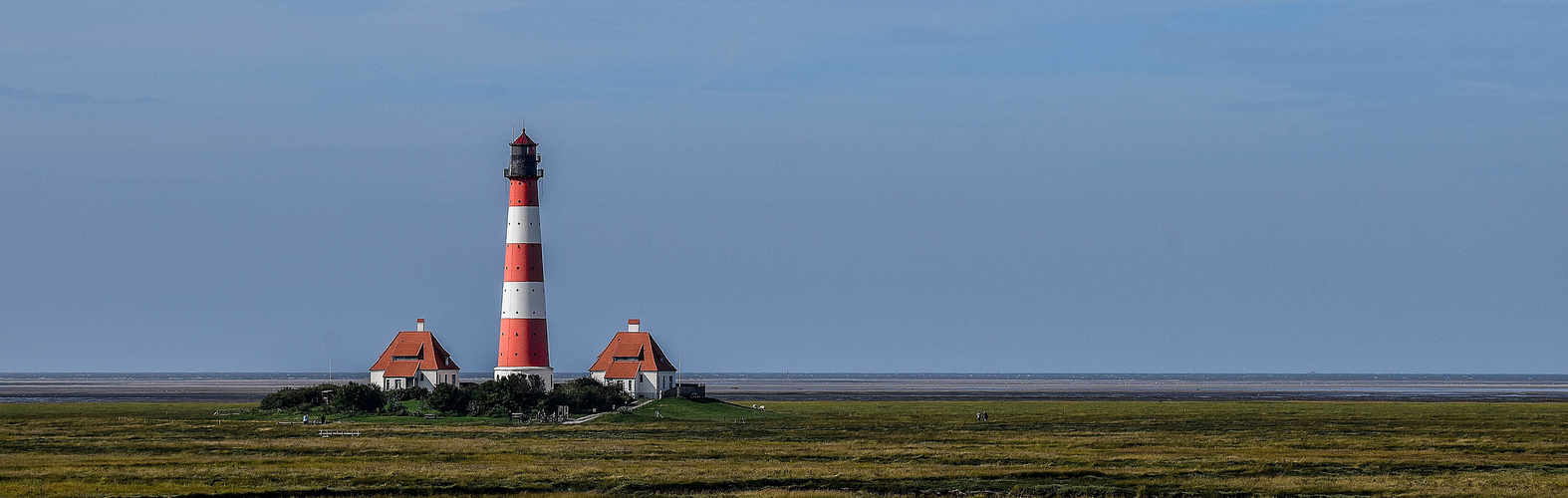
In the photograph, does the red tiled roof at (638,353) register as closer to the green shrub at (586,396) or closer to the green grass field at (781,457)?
the green shrub at (586,396)

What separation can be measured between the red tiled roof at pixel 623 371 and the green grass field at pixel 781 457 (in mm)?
7551

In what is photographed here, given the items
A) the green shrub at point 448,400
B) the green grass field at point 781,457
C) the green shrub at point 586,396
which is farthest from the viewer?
the green shrub at point 586,396

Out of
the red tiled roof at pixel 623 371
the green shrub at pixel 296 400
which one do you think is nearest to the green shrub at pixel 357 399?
the green shrub at pixel 296 400

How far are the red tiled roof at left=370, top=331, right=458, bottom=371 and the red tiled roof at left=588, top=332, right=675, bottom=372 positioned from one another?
27.5ft

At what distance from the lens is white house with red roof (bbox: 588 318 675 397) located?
89.2 meters

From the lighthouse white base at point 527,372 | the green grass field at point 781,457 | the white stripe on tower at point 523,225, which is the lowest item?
the green grass field at point 781,457

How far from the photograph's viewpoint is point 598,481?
138ft

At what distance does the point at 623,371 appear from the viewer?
8956 centimetres

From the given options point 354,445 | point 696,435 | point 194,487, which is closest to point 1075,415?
point 696,435

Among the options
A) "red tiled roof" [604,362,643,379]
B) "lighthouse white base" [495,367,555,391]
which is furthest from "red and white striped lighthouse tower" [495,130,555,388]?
"red tiled roof" [604,362,643,379]

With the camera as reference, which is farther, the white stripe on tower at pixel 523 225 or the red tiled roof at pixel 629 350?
the red tiled roof at pixel 629 350

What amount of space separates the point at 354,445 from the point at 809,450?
15.9m

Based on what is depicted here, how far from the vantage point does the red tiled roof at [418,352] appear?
88625 mm

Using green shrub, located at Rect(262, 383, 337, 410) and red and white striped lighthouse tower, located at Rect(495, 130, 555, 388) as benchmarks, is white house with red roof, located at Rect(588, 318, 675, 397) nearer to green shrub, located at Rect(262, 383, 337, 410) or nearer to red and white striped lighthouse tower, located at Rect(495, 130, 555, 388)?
red and white striped lighthouse tower, located at Rect(495, 130, 555, 388)
